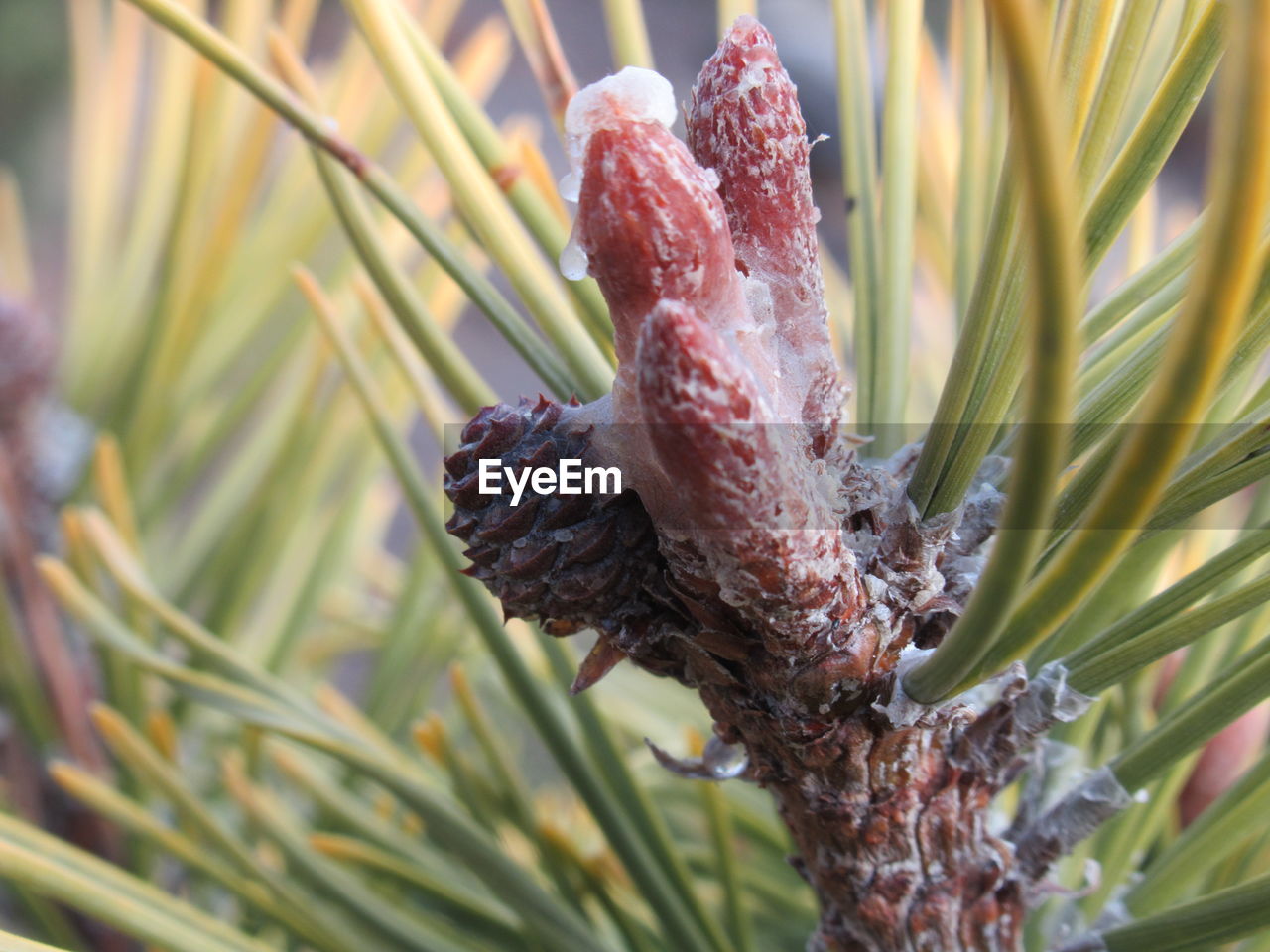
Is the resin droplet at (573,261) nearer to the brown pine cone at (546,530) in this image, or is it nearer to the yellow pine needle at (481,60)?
the brown pine cone at (546,530)

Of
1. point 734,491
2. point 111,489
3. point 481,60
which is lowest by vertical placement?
point 734,491

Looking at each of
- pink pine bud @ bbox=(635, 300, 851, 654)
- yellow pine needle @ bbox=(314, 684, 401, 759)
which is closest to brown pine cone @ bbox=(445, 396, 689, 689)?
pink pine bud @ bbox=(635, 300, 851, 654)

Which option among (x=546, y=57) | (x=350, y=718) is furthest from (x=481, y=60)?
(x=350, y=718)

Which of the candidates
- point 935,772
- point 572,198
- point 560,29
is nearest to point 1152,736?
point 935,772

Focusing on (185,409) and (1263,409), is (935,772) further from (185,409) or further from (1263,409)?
(185,409)

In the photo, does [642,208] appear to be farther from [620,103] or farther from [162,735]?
[162,735]

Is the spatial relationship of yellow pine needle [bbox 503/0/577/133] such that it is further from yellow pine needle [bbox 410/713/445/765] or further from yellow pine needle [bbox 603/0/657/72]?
yellow pine needle [bbox 410/713/445/765]

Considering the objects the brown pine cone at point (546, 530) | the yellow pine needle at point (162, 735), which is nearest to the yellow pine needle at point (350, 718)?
the yellow pine needle at point (162, 735)
